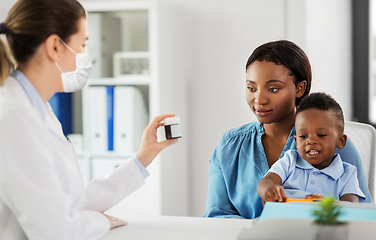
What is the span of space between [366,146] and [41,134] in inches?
43.9

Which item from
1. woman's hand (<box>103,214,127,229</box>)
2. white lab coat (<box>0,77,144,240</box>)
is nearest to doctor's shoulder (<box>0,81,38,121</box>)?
white lab coat (<box>0,77,144,240</box>)

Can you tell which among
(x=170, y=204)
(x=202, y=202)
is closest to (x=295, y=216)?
(x=170, y=204)

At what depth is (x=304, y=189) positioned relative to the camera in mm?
1164

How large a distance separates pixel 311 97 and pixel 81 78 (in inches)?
28.8

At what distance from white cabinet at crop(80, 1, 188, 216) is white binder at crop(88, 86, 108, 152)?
12mm

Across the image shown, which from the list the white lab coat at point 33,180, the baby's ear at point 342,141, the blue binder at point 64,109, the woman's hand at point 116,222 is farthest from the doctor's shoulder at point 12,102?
the blue binder at point 64,109

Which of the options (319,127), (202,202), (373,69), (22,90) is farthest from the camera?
(202,202)

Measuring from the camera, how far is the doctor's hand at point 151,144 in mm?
1242

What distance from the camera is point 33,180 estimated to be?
0.84 meters

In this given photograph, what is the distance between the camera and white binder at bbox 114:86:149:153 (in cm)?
260

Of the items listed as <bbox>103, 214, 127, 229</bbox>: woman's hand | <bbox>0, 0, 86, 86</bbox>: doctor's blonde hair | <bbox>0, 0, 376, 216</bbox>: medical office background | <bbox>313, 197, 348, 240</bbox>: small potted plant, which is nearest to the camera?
<bbox>313, 197, 348, 240</bbox>: small potted plant

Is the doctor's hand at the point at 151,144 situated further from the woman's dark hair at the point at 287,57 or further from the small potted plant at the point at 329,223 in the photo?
the small potted plant at the point at 329,223

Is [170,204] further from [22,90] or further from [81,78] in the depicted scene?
[22,90]

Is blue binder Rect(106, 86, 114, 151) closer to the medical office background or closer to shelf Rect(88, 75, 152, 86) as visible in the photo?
shelf Rect(88, 75, 152, 86)
